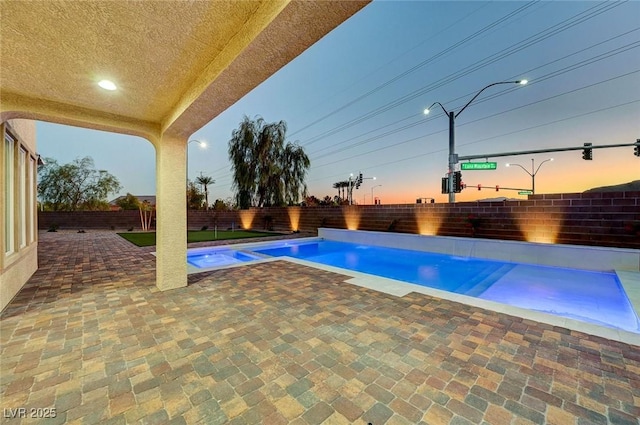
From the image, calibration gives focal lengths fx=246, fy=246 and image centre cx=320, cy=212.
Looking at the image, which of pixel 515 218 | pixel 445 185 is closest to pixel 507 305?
pixel 515 218

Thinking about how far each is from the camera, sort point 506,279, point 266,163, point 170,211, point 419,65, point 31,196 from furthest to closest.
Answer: point 266,163 < point 419,65 < point 506,279 < point 31,196 < point 170,211

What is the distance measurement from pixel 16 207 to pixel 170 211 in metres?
2.80

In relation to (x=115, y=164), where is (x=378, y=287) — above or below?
below

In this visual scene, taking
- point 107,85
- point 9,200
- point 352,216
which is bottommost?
point 352,216

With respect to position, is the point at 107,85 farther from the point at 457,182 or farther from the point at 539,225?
the point at 457,182

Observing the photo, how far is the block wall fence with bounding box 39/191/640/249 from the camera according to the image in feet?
22.0

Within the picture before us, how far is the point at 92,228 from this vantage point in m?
18.6

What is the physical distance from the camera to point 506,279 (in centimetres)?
619

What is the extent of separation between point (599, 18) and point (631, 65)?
1.95 metres

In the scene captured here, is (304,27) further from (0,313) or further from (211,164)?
(211,164)

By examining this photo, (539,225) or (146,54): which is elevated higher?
(146,54)

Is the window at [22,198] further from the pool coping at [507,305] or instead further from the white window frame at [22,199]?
the pool coping at [507,305]

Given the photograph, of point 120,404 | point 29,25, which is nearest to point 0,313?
point 120,404

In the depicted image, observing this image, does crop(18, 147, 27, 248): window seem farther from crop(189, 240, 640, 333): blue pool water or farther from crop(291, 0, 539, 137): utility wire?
crop(291, 0, 539, 137): utility wire
